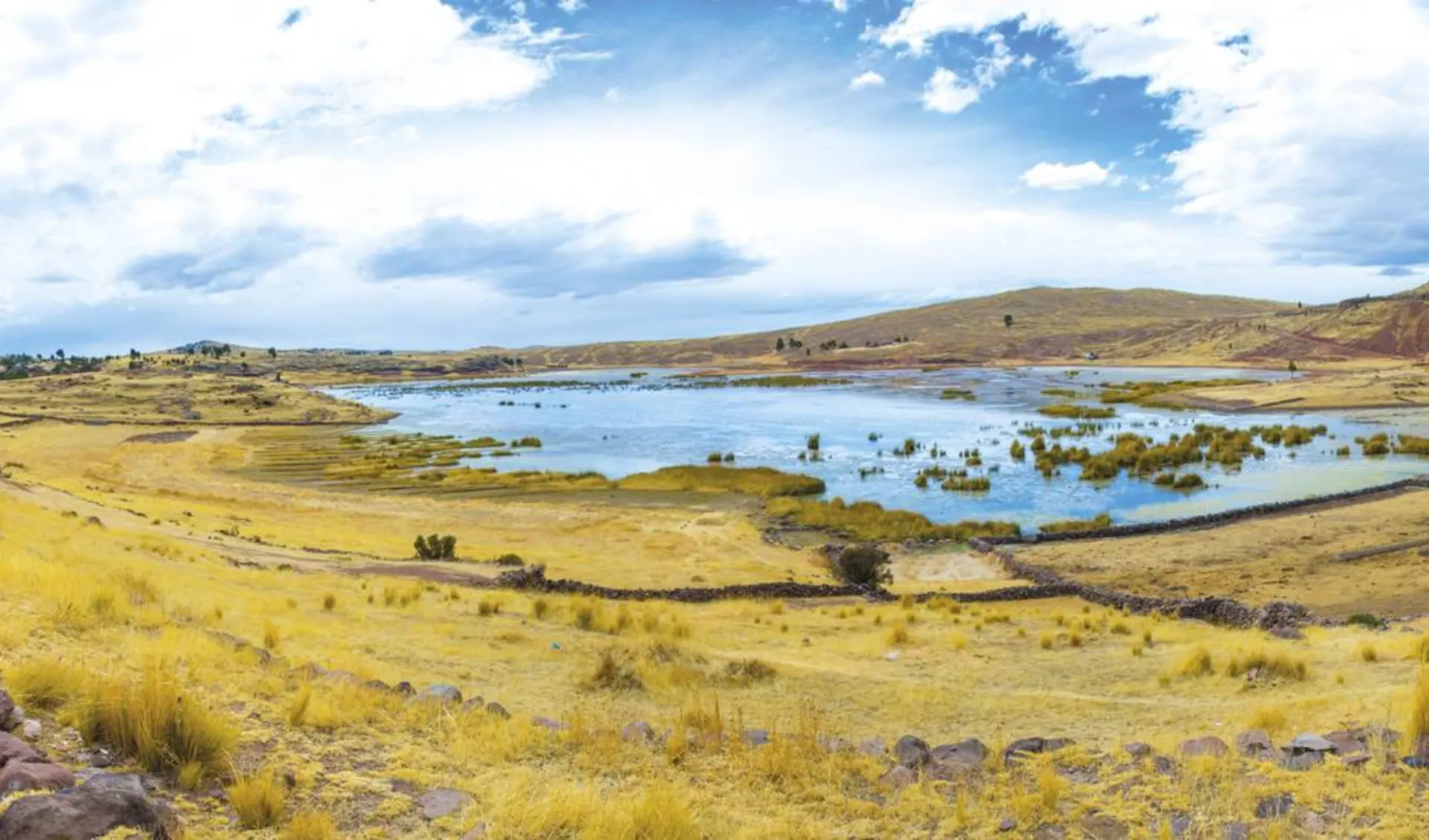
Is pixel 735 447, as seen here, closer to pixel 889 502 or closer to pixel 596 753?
pixel 889 502

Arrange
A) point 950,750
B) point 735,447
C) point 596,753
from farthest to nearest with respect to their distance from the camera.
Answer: point 735,447 → point 950,750 → point 596,753

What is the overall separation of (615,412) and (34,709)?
301 feet

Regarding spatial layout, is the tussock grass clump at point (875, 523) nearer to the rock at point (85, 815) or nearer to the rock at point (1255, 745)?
the rock at point (1255, 745)

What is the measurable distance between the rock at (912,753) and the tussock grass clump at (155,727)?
586 centimetres

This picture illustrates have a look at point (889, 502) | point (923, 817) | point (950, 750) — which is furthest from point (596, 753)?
point (889, 502)

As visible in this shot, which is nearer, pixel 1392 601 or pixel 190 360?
pixel 1392 601

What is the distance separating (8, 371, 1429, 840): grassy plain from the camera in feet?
20.9

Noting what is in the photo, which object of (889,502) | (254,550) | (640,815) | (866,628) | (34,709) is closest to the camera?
(640,815)

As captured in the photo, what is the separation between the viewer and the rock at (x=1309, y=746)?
7637 millimetres

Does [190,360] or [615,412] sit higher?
[190,360]

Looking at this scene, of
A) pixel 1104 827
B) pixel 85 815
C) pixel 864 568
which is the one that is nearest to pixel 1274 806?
pixel 1104 827

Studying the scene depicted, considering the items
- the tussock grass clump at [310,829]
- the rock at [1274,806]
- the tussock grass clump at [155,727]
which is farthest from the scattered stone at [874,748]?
the tussock grass clump at [155,727]

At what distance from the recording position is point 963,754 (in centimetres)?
819

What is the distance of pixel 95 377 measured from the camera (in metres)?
116
